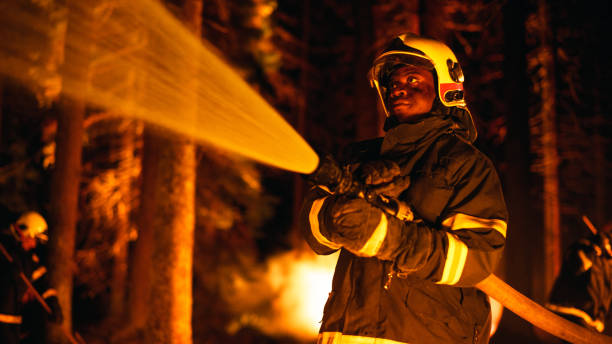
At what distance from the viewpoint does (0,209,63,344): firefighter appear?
23.1 feet

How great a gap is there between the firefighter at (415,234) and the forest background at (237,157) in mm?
743

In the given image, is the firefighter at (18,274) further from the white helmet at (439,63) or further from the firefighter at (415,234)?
the white helmet at (439,63)

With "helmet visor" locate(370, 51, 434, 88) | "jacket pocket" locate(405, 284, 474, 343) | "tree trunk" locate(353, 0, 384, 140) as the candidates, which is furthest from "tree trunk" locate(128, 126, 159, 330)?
"jacket pocket" locate(405, 284, 474, 343)

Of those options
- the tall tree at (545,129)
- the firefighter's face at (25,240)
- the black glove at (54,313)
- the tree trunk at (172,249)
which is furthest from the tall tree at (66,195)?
the tall tree at (545,129)

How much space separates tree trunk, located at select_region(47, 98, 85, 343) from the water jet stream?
21.0 inches

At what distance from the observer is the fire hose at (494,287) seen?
8.76 feet

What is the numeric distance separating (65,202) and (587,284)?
8.03 m

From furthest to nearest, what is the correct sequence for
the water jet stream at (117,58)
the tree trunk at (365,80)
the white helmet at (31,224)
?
the water jet stream at (117,58) < the white helmet at (31,224) < the tree trunk at (365,80)

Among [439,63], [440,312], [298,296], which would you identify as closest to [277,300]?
[298,296]

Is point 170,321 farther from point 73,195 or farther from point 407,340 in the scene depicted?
point 407,340

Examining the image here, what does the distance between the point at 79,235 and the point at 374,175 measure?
44.7 ft

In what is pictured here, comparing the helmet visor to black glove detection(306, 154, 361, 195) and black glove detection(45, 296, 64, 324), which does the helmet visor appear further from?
black glove detection(45, 296, 64, 324)

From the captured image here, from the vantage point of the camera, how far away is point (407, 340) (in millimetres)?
2830

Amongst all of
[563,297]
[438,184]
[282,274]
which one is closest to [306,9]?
[282,274]
